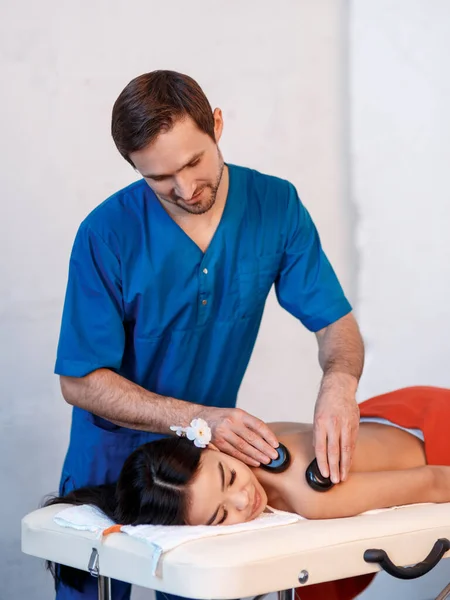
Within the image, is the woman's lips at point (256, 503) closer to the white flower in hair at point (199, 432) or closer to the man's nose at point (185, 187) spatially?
the white flower in hair at point (199, 432)

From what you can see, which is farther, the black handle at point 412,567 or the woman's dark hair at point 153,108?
the woman's dark hair at point 153,108

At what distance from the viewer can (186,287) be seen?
1941mm

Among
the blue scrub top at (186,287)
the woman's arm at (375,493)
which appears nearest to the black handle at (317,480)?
the woman's arm at (375,493)

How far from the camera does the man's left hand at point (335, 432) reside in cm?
170

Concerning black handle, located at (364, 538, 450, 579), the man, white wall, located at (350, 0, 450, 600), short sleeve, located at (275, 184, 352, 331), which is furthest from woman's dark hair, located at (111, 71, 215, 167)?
white wall, located at (350, 0, 450, 600)

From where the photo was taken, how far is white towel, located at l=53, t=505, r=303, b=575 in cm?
144

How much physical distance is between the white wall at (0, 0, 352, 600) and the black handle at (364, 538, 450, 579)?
1498mm

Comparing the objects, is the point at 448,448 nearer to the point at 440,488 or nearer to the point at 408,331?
the point at 440,488

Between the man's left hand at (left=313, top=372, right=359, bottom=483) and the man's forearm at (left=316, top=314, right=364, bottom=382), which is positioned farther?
the man's forearm at (left=316, top=314, right=364, bottom=382)

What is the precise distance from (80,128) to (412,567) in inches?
68.1

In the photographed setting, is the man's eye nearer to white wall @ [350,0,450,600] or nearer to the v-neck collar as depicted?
the v-neck collar

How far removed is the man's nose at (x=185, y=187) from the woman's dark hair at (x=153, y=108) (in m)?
0.10

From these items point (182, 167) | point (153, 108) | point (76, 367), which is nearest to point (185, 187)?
point (182, 167)

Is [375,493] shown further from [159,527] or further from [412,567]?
[159,527]
